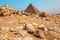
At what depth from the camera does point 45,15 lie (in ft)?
32.2

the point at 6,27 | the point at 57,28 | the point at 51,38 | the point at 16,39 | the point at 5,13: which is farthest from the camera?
the point at 5,13

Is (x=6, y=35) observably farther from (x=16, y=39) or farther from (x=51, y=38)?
(x=51, y=38)

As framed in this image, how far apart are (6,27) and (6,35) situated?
2.56 ft

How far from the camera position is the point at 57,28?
683 centimetres

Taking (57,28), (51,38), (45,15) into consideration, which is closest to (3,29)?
(51,38)

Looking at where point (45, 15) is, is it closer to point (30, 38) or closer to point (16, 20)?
point (16, 20)

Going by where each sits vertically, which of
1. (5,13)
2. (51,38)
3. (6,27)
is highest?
(5,13)

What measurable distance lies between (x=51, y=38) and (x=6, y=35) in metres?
1.51

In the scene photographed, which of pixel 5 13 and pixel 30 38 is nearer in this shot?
pixel 30 38

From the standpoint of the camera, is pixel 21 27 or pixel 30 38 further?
pixel 21 27

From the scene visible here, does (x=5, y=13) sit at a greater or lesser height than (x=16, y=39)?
greater

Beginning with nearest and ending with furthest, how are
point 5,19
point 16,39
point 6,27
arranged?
point 16,39 → point 6,27 → point 5,19

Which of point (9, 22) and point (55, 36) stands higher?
point (9, 22)

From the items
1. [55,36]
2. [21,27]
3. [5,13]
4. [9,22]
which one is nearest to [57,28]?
[55,36]
